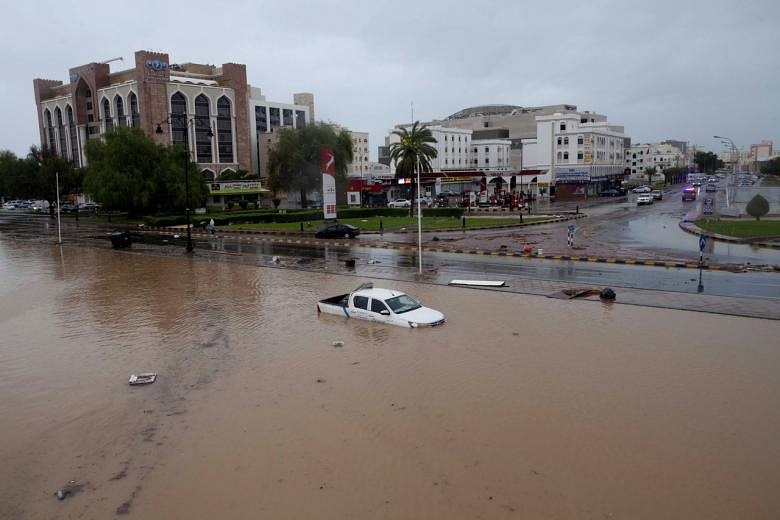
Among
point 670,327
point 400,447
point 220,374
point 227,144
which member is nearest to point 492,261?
point 670,327

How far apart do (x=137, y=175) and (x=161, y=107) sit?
124 feet

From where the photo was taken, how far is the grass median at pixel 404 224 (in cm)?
4972

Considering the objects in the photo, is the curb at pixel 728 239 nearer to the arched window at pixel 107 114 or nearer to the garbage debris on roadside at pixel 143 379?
the garbage debris on roadside at pixel 143 379

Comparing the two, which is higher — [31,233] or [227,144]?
[227,144]

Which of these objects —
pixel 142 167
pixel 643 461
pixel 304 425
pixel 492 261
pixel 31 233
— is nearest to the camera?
pixel 643 461

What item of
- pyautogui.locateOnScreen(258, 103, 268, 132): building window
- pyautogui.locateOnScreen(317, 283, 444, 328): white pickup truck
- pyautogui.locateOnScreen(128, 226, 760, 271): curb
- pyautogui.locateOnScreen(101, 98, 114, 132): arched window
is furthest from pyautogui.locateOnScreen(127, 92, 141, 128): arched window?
pyautogui.locateOnScreen(317, 283, 444, 328): white pickup truck

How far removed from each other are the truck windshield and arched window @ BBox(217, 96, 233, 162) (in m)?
92.9

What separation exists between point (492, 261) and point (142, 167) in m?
48.2

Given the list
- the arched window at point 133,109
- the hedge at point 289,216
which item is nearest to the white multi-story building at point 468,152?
the hedge at point 289,216

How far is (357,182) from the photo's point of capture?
7938cm

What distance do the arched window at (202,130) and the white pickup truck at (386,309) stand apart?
89.6 meters

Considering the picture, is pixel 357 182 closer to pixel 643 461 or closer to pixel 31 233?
pixel 31 233

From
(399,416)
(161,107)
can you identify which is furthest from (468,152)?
(399,416)

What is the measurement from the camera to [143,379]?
47.5ft
